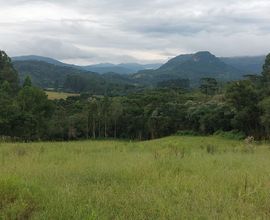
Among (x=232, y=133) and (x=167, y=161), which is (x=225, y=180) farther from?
(x=232, y=133)

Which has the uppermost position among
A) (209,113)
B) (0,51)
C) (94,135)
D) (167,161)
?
(0,51)

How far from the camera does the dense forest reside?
52906 mm

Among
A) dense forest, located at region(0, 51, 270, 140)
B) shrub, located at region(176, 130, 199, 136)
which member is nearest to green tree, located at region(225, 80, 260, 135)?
dense forest, located at region(0, 51, 270, 140)

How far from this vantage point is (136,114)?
245 feet

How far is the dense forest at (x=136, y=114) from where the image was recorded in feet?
174

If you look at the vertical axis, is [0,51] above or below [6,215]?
above

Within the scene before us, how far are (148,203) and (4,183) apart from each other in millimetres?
2315

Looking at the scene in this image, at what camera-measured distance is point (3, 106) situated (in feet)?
174

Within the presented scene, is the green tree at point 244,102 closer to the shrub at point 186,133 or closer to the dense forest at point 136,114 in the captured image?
the dense forest at point 136,114

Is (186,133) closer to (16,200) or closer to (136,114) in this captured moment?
(136,114)

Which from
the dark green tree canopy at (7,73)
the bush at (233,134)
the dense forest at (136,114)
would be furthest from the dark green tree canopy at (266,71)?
the dark green tree canopy at (7,73)

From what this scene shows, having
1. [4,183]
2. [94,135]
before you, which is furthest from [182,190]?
[94,135]

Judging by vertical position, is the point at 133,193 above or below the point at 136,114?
above

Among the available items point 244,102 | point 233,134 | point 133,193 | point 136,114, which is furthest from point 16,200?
point 136,114
